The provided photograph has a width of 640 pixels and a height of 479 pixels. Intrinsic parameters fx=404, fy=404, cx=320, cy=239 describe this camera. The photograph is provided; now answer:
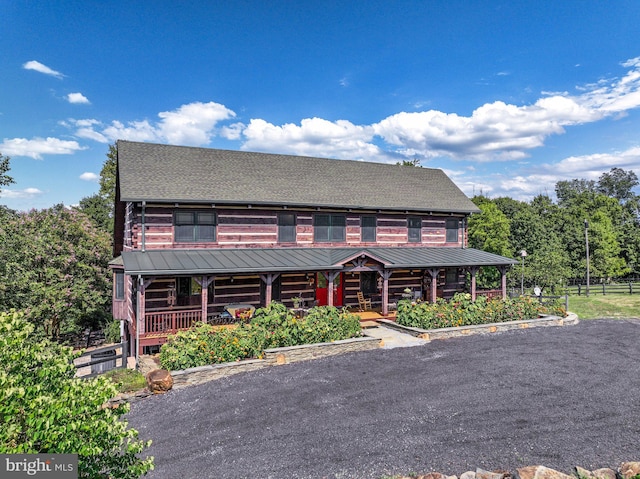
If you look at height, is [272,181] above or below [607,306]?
above

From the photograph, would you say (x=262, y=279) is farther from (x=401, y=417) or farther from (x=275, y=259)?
(x=401, y=417)

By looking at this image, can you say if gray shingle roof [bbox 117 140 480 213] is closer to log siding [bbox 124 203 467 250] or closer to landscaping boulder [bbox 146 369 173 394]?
log siding [bbox 124 203 467 250]

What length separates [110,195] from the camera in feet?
133

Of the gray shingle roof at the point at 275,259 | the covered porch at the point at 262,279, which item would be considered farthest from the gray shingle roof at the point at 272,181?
the covered porch at the point at 262,279

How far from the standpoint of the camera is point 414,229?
2339 cm

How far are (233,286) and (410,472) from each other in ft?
42.2

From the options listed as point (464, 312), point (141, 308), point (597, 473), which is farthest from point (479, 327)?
point (141, 308)

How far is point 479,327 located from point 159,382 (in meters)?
13.0

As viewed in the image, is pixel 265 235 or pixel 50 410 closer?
pixel 50 410

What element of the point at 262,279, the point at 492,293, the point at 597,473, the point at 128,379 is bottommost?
the point at 128,379

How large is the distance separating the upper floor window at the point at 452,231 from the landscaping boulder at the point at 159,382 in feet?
59.0

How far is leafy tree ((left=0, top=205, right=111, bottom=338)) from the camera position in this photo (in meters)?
19.8

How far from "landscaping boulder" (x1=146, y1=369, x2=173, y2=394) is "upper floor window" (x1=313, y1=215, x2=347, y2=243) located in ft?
35.9

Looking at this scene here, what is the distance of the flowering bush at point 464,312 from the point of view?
17516 millimetres
